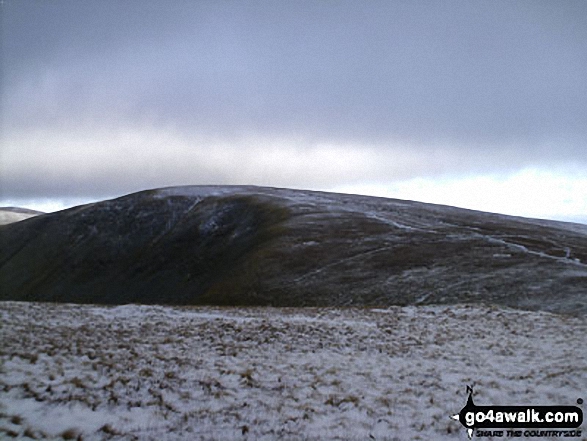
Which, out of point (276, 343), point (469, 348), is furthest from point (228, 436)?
point (469, 348)

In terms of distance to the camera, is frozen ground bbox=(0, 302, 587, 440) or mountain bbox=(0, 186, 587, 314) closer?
frozen ground bbox=(0, 302, 587, 440)

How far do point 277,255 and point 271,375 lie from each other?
42.2 metres

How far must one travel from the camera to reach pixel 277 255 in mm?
54656

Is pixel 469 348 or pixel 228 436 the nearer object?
pixel 228 436

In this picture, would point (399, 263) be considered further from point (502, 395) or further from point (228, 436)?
point (228, 436)

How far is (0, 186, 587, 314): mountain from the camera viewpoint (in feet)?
125

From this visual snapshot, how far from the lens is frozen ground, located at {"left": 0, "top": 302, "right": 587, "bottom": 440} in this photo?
9.16 meters

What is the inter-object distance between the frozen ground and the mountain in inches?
574

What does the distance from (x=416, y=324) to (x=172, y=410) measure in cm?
1522

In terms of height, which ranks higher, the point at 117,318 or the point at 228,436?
the point at 228,436

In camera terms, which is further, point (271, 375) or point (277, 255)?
point (277, 255)

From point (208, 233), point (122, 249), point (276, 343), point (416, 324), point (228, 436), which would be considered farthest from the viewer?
point (122, 249)

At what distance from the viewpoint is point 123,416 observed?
367 inches

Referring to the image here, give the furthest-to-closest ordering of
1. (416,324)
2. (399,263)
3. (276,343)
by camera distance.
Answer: (399,263) < (416,324) < (276,343)
